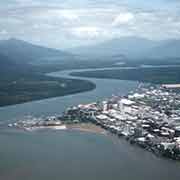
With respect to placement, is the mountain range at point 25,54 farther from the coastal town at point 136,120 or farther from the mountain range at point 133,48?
the coastal town at point 136,120

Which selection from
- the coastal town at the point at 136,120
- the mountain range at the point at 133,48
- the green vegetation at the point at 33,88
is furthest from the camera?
the mountain range at the point at 133,48

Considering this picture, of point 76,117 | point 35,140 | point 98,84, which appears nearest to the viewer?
point 35,140

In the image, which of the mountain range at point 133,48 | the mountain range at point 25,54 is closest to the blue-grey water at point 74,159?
the mountain range at point 25,54

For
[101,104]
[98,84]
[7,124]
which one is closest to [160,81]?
[98,84]

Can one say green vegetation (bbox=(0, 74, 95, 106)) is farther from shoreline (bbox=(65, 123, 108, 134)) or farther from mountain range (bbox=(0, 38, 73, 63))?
mountain range (bbox=(0, 38, 73, 63))

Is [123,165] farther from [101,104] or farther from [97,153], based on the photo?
[101,104]

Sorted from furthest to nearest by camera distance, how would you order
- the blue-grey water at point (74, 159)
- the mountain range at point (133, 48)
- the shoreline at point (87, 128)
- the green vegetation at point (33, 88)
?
the mountain range at point (133, 48) < the green vegetation at point (33, 88) < the shoreline at point (87, 128) < the blue-grey water at point (74, 159)

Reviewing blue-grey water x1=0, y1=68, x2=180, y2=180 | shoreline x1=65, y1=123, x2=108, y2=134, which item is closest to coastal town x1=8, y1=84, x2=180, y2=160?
shoreline x1=65, y1=123, x2=108, y2=134
